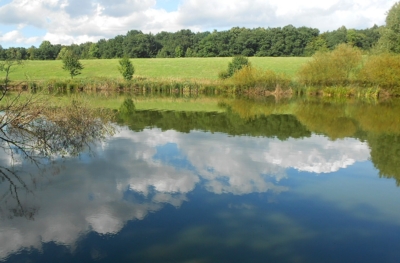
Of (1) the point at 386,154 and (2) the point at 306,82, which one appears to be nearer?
(1) the point at 386,154

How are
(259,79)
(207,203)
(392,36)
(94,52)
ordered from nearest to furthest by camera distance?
(207,203)
(259,79)
(392,36)
(94,52)

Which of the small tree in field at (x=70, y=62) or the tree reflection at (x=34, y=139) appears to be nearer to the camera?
the tree reflection at (x=34, y=139)

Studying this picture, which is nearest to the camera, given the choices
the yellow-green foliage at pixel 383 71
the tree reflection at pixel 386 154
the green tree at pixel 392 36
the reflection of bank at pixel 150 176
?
the reflection of bank at pixel 150 176

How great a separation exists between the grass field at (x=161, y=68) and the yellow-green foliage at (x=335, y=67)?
1374 centimetres

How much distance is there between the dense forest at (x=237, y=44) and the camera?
3036 inches

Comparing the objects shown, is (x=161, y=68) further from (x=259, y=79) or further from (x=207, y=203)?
(x=207, y=203)

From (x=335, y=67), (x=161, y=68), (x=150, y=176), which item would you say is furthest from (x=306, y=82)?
(x=150, y=176)

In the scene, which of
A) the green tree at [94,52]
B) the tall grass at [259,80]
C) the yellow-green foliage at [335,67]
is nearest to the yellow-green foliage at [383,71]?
the yellow-green foliage at [335,67]

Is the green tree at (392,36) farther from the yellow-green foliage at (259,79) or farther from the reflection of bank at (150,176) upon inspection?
the reflection of bank at (150,176)

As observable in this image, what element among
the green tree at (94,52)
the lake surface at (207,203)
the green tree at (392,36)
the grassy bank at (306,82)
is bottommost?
the lake surface at (207,203)

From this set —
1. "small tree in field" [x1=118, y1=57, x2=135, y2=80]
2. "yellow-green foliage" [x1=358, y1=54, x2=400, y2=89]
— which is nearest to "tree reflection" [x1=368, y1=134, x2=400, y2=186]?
"yellow-green foliage" [x1=358, y1=54, x2=400, y2=89]

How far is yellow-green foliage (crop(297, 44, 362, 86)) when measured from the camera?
121 feet

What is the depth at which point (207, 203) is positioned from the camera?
7133 millimetres

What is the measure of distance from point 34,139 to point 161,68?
46.0 metres
